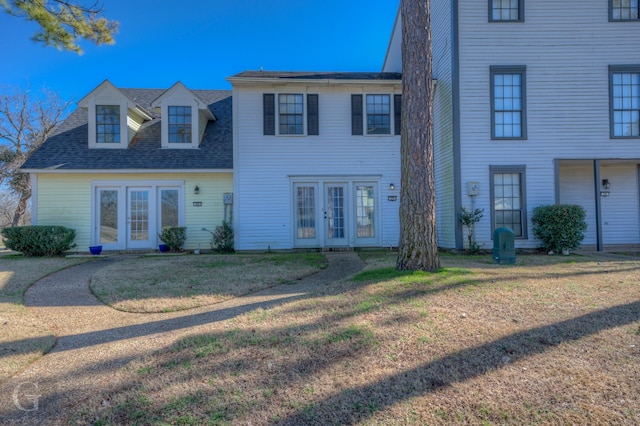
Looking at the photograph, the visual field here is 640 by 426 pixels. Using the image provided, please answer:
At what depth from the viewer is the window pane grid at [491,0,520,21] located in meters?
9.89

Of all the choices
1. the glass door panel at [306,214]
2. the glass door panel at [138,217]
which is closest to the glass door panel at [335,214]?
the glass door panel at [306,214]

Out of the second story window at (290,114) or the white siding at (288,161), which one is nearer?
the white siding at (288,161)

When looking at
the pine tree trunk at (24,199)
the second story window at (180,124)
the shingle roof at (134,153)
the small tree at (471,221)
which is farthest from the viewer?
the pine tree trunk at (24,199)

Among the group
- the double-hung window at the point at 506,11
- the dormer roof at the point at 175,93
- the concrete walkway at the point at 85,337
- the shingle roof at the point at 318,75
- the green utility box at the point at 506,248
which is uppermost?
the double-hung window at the point at 506,11

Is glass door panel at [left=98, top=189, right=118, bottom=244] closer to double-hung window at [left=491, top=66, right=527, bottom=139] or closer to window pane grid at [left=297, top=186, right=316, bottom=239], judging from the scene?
window pane grid at [left=297, top=186, right=316, bottom=239]

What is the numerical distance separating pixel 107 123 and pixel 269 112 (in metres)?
5.63

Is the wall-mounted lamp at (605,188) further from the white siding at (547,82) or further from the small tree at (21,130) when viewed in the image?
the small tree at (21,130)

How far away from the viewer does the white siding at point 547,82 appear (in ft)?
32.2

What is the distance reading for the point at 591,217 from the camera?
34.5ft

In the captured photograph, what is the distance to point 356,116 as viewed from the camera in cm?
1105

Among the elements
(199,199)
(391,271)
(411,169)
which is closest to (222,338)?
(391,271)

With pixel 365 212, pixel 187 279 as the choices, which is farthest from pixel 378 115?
pixel 187 279

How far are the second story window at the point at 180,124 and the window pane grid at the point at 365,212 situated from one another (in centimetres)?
623

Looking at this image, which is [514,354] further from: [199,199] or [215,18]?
[215,18]
